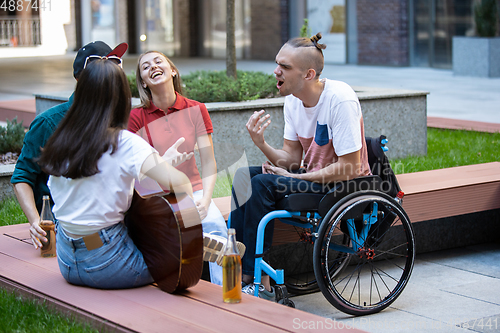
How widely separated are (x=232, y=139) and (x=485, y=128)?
375 cm

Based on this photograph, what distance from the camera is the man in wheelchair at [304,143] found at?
3602 mm

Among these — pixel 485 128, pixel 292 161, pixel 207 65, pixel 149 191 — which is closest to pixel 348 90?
pixel 292 161

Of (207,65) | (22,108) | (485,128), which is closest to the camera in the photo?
(485,128)

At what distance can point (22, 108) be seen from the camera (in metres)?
9.58

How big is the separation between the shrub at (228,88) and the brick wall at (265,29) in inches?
514

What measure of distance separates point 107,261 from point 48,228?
75cm

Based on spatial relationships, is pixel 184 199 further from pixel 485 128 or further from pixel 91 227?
pixel 485 128

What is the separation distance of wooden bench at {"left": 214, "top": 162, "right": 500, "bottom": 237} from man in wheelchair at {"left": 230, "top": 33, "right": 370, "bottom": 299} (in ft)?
1.69

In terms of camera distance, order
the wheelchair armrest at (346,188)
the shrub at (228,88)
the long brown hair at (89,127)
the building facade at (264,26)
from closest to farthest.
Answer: the long brown hair at (89,127), the wheelchair armrest at (346,188), the shrub at (228,88), the building facade at (264,26)

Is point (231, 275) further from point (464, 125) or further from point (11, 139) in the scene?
point (464, 125)

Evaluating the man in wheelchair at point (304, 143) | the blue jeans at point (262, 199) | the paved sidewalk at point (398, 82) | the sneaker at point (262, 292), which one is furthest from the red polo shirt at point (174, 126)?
the paved sidewalk at point (398, 82)

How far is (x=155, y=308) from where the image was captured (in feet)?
8.98

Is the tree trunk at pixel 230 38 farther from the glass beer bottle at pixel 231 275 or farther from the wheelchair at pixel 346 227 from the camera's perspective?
the glass beer bottle at pixel 231 275

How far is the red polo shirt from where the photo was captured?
384 centimetres
